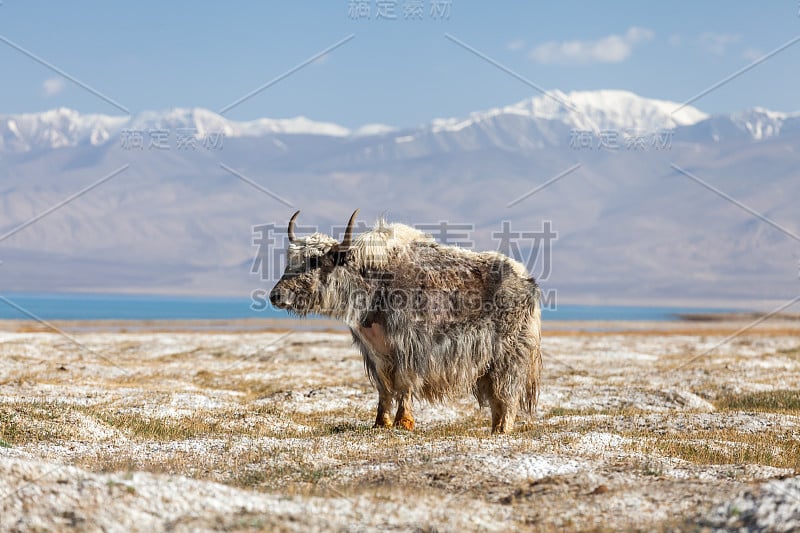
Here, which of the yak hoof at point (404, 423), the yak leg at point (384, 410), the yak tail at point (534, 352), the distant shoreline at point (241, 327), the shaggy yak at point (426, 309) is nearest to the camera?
the shaggy yak at point (426, 309)

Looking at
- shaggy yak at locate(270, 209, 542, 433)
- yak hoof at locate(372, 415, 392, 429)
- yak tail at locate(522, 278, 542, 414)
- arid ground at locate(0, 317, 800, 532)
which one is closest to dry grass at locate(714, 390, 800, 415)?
arid ground at locate(0, 317, 800, 532)

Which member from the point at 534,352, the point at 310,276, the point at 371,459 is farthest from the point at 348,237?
the point at 371,459

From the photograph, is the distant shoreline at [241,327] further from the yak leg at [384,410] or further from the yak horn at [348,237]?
the yak horn at [348,237]

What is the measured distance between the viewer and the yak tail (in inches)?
667

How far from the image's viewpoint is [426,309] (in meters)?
16.5

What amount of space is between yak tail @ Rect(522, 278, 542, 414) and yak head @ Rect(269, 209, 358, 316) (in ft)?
11.7

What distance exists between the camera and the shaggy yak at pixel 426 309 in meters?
16.5

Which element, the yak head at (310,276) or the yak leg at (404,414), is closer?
the yak head at (310,276)

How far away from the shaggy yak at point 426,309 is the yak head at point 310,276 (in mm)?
18

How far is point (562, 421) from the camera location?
64.2 feet

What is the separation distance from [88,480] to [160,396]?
1327 cm

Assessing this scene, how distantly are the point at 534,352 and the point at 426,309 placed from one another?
87.8 inches

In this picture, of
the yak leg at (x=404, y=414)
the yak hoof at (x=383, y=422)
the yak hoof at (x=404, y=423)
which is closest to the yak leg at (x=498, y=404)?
the yak leg at (x=404, y=414)

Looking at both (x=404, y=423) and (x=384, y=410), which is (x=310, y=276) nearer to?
(x=384, y=410)
